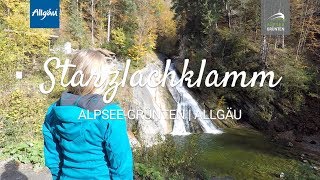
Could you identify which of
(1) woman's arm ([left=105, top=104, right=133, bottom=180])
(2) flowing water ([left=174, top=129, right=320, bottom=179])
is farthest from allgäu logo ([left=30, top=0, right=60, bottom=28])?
(1) woman's arm ([left=105, top=104, right=133, bottom=180])

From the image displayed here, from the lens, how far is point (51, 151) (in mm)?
2027

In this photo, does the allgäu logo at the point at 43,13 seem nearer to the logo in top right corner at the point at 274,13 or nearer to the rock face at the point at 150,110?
the rock face at the point at 150,110

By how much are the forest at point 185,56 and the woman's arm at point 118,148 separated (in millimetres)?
2894

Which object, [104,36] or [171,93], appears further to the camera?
[104,36]

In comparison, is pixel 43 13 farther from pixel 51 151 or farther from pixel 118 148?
pixel 118 148

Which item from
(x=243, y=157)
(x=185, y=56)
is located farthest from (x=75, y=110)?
(x=185, y=56)

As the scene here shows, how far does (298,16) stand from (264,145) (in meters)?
7.13

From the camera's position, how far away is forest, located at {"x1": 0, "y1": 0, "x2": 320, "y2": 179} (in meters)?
6.25

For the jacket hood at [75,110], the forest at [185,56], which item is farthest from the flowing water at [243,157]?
the jacket hood at [75,110]

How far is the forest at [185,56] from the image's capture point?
20.5 feet

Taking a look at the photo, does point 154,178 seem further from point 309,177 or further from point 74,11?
point 74,11

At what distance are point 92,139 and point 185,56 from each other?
817 inches

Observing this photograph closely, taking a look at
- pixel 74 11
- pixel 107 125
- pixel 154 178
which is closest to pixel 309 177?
pixel 154 178

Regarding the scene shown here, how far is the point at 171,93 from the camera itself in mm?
17219
